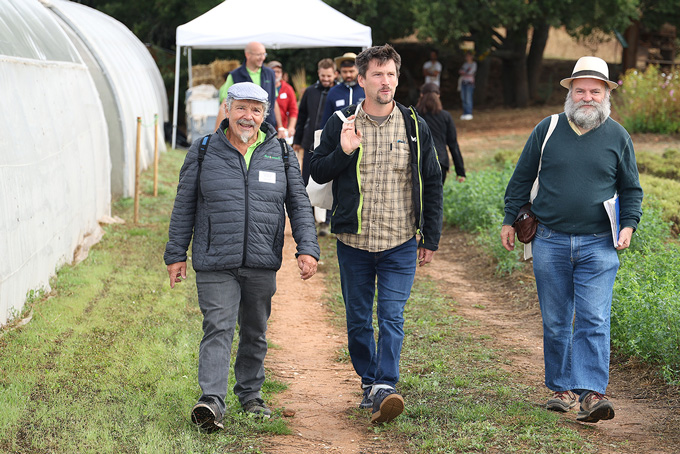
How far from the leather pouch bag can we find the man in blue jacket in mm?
510

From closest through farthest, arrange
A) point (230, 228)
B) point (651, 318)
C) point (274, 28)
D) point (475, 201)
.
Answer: point (230, 228) → point (651, 318) → point (475, 201) → point (274, 28)

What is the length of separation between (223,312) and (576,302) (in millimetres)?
2025

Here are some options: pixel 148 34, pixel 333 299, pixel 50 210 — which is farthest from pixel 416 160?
pixel 148 34

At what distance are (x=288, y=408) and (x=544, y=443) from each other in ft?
5.08

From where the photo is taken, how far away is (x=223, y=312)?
4.60 m

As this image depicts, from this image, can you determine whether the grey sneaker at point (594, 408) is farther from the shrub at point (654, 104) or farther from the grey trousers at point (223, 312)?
the shrub at point (654, 104)

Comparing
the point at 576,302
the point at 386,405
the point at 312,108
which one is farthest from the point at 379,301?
the point at 312,108

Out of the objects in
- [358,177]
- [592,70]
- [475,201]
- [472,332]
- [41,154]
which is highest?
[592,70]

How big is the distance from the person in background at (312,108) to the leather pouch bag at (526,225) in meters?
4.83

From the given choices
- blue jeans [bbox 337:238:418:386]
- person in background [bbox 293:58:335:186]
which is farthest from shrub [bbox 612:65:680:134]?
blue jeans [bbox 337:238:418:386]

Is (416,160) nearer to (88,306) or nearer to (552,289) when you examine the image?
(552,289)

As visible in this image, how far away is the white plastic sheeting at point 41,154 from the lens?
6.74 m

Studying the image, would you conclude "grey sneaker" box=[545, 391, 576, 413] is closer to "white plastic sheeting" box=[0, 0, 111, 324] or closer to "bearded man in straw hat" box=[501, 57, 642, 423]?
"bearded man in straw hat" box=[501, 57, 642, 423]

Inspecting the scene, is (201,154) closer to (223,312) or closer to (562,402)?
(223,312)
